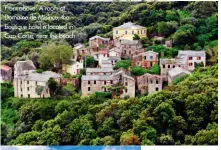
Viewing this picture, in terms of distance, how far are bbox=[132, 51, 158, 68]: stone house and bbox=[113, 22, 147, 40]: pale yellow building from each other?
0.79 feet

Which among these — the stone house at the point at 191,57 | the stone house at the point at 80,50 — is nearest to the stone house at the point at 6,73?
the stone house at the point at 80,50

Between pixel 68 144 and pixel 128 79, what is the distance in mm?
953

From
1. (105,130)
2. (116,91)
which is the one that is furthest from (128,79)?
(105,130)

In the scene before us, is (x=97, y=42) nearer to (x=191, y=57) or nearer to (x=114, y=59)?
(x=114, y=59)

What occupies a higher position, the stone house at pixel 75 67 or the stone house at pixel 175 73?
the stone house at pixel 75 67

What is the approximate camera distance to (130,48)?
6.84 m

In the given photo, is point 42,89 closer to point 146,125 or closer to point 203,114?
point 146,125

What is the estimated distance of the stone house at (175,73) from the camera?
664cm

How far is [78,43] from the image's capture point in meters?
6.82

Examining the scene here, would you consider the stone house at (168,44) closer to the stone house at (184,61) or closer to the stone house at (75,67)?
the stone house at (184,61)

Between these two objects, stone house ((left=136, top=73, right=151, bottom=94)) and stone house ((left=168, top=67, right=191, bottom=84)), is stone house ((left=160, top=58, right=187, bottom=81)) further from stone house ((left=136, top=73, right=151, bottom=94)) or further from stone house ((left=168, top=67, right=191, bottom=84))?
stone house ((left=136, top=73, right=151, bottom=94))

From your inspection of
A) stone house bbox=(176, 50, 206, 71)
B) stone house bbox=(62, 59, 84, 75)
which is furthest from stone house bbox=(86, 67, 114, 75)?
stone house bbox=(176, 50, 206, 71)

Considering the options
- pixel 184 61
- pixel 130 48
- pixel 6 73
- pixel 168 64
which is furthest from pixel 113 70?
pixel 6 73

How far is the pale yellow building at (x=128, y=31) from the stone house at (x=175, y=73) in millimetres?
542
